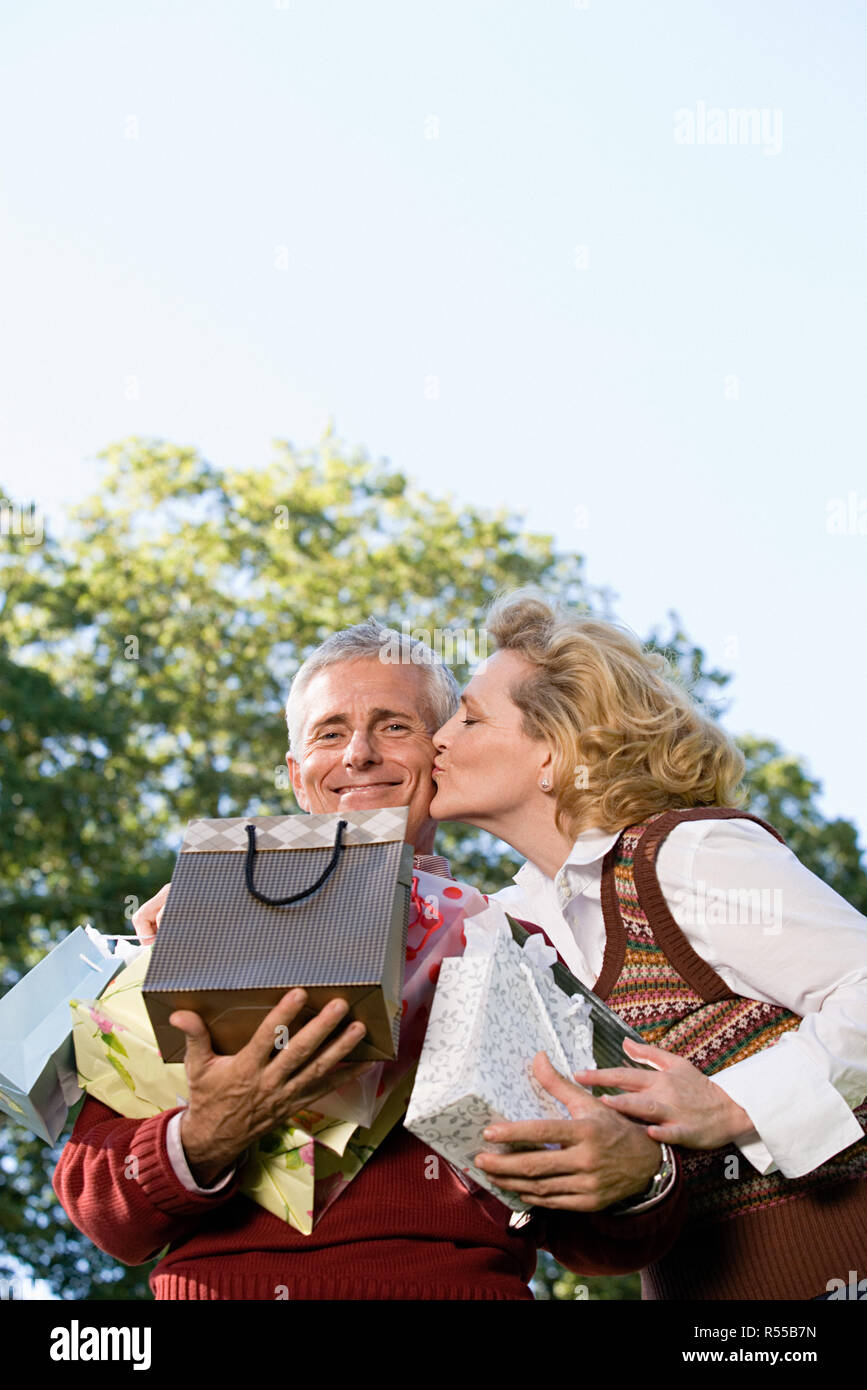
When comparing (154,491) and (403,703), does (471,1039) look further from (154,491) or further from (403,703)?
(154,491)

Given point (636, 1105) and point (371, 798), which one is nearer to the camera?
point (636, 1105)

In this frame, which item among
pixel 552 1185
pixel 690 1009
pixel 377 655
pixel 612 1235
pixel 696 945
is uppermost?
pixel 377 655

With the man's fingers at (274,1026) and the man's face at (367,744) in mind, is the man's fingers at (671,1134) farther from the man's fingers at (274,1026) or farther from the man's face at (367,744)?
the man's face at (367,744)

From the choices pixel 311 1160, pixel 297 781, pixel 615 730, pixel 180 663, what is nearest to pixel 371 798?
pixel 297 781

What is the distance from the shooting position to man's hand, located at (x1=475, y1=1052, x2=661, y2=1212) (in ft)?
6.86

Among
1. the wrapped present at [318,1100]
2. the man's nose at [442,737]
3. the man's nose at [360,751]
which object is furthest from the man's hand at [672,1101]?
the man's nose at [360,751]

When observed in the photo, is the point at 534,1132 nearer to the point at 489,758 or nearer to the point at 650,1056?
the point at 650,1056

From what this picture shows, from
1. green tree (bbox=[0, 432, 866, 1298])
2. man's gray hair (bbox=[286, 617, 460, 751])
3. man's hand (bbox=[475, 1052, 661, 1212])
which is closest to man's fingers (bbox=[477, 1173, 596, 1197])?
man's hand (bbox=[475, 1052, 661, 1212])

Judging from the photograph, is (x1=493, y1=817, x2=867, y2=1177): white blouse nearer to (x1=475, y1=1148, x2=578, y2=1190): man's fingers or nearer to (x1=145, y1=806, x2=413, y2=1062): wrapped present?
(x1=475, y1=1148, x2=578, y2=1190): man's fingers

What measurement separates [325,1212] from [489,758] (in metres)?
1.18

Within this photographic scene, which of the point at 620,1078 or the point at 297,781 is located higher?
the point at 297,781

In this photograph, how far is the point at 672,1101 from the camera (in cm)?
234

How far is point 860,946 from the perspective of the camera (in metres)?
2.55
